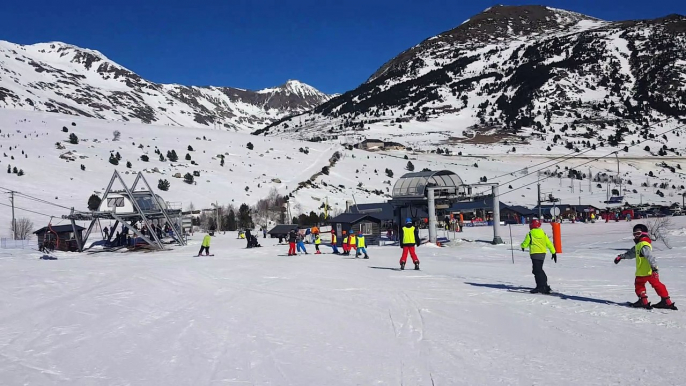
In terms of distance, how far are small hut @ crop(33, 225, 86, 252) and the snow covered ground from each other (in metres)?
22.3

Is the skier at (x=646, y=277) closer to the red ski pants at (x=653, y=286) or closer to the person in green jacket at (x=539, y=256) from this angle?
the red ski pants at (x=653, y=286)

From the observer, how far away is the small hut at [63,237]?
33.6 m

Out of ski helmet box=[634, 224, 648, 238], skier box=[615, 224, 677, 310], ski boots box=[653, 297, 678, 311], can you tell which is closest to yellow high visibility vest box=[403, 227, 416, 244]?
ski helmet box=[634, 224, 648, 238]

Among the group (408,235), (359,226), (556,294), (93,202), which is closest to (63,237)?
(93,202)

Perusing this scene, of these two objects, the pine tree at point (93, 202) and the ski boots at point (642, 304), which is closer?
the ski boots at point (642, 304)

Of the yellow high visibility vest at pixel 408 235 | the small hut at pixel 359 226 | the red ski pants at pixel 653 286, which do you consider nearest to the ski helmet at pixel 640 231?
the red ski pants at pixel 653 286

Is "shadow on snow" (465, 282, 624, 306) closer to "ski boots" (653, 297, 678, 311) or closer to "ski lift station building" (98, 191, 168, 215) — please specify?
"ski boots" (653, 297, 678, 311)

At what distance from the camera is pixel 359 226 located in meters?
33.9

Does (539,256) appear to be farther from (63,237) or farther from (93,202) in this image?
(93,202)

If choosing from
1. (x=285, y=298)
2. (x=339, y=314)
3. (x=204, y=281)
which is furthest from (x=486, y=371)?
(x=204, y=281)

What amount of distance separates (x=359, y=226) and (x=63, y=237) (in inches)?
705

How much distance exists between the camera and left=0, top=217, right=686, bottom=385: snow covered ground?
5434 mm

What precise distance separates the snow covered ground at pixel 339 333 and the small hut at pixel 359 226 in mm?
19586

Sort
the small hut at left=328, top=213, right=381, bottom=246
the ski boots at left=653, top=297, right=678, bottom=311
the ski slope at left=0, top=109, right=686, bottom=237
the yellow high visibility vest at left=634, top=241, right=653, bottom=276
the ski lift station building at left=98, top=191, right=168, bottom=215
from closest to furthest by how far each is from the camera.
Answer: the ski boots at left=653, top=297, right=678, bottom=311
the yellow high visibility vest at left=634, top=241, right=653, bottom=276
the small hut at left=328, top=213, right=381, bottom=246
the ski lift station building at left=98, top=191, right=168, bottom=215
the ski slope at left=0, top=109, right=686, bottom=237
